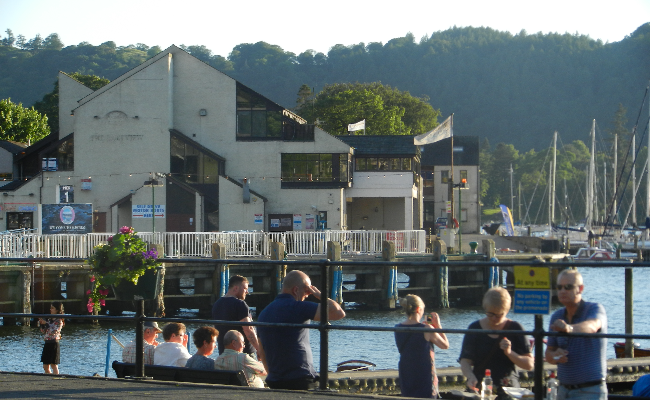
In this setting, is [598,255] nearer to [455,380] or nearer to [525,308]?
[455,380]

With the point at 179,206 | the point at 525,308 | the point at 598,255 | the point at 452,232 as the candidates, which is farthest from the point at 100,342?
the point at 598,255

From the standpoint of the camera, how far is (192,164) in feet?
170

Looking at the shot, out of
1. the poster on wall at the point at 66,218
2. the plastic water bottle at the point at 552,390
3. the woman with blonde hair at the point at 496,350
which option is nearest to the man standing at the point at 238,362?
the woman with blonde hair at the point at 496,350

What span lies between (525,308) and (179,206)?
45.0 metres

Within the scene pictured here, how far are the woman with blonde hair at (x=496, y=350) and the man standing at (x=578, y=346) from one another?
327 millimetres

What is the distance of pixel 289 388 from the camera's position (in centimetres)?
733

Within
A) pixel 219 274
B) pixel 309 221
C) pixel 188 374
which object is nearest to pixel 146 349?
pixel 188 374

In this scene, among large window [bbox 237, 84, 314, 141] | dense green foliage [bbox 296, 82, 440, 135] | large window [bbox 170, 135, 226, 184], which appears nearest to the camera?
large window [bbox 170, 135, 226, 184]

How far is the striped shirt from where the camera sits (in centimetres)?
818

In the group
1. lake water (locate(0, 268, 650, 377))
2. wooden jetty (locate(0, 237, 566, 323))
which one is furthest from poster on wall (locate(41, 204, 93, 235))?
lake water (locate(0, 268, 650, 377))

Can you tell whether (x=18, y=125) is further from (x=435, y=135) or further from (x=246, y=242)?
(x=246, y=242)

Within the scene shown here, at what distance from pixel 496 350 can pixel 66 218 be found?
29659mm

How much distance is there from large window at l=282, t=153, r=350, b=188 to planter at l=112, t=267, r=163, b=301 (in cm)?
4351

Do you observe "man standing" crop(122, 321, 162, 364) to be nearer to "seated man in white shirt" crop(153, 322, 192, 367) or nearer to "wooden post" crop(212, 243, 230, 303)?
"seated man in white shirt" crop(153, 322, 192, 367)
